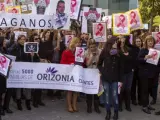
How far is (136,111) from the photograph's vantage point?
8570 millimetres

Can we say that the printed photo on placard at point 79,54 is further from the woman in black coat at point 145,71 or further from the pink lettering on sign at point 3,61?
the pink lettering on sign at point 3,61

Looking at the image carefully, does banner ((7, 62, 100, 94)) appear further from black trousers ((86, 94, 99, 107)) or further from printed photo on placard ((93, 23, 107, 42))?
printed photo on placard ((93, 23, 107, 42))

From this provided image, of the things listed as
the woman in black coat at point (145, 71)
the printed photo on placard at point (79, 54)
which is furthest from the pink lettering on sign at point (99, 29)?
the printed photo on placard at point (79, 54)

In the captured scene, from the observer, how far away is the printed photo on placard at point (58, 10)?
911cm

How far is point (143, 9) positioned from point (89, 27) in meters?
10.1

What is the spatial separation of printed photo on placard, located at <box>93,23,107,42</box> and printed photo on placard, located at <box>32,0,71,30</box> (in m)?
0.83

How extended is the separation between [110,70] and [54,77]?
1.62 metres

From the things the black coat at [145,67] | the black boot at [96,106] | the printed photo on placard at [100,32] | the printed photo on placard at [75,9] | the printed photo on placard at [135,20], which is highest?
the printed photo on placard at [75,9]

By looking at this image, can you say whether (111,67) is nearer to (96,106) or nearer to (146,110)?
(96,106)

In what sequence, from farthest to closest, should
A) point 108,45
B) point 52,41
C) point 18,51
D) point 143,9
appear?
point 143,9 → point 52,41 → point 18,51 → point 108,45

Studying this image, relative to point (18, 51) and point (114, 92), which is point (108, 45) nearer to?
point (114, 92)

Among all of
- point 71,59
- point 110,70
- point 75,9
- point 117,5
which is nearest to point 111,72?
point 110,70

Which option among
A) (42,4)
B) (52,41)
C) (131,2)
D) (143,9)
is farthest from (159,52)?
(131,2)

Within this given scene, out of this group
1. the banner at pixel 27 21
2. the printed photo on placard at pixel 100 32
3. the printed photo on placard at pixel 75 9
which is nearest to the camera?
the banner at pixel 27 21
